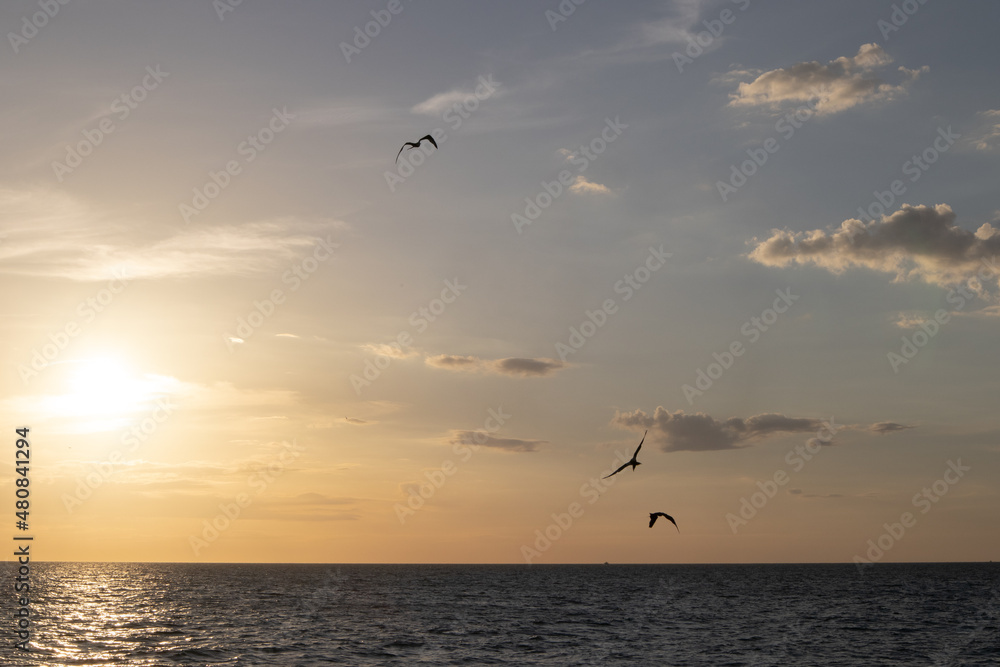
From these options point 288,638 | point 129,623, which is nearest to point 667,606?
point 288,638

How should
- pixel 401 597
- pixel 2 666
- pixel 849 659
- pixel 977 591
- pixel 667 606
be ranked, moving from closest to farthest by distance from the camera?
pixel 2 666 → pixel 849 659 → pixel 667 606 → pixel 401 597 → pixel 977 591

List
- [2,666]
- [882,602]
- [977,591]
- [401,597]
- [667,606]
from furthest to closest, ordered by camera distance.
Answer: [977,591]
[401,597]
[882,602]
[667,606]
[2,666]

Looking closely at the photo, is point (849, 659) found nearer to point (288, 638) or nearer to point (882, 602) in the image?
point (288, 638)

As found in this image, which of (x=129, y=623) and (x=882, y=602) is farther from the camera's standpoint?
(x=882, y=602)

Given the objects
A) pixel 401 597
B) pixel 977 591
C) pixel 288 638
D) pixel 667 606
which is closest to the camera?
pixel 288 638

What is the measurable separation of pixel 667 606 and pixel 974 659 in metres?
49.9

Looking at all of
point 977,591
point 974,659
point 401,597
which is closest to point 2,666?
point 974,659

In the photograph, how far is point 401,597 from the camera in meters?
121

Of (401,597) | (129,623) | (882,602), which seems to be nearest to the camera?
(129,623)

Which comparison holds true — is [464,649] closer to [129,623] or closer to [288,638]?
[288,638]

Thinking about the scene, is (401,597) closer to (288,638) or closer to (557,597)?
(557,597)

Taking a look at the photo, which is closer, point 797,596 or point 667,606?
point 667,606

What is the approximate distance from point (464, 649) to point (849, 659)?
27349 mm

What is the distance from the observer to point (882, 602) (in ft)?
371
